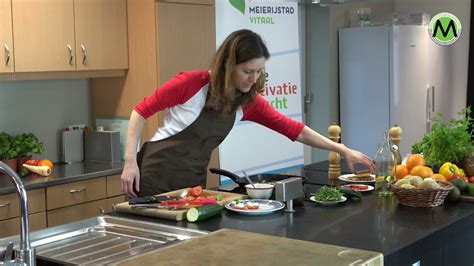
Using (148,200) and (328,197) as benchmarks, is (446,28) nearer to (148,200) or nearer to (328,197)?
(328,197)

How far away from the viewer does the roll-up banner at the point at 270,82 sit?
5.00 metres

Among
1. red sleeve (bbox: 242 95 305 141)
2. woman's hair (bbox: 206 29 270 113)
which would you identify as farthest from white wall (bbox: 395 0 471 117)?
woman's hair (bbox: 206 29 270 113)

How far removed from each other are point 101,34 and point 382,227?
264 cm

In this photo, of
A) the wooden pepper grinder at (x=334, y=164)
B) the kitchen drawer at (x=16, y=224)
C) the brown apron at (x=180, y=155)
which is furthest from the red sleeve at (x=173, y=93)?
the kitchen drawer at (x=16, y=224)

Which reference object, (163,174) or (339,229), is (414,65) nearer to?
(163,174)

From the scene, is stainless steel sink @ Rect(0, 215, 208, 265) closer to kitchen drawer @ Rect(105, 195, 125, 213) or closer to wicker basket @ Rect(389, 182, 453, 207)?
wicker basket @ Rect(389, 182, 453, 207)

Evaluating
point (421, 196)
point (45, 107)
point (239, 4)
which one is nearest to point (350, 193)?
point (421, 196)

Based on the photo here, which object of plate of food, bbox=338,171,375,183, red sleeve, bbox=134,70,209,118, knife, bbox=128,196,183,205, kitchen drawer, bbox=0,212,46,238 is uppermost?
red sleeve, bbox=134,70,209,118

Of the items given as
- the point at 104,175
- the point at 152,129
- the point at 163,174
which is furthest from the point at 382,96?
the point at 163,174

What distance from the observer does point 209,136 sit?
3.10 m

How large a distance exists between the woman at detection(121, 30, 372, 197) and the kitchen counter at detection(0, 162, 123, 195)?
2.69 feet

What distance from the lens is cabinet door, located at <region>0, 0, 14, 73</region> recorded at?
3.75 metres

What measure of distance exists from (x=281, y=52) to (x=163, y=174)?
2653 mm

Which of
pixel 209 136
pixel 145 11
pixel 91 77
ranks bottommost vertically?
pixel 209 136
